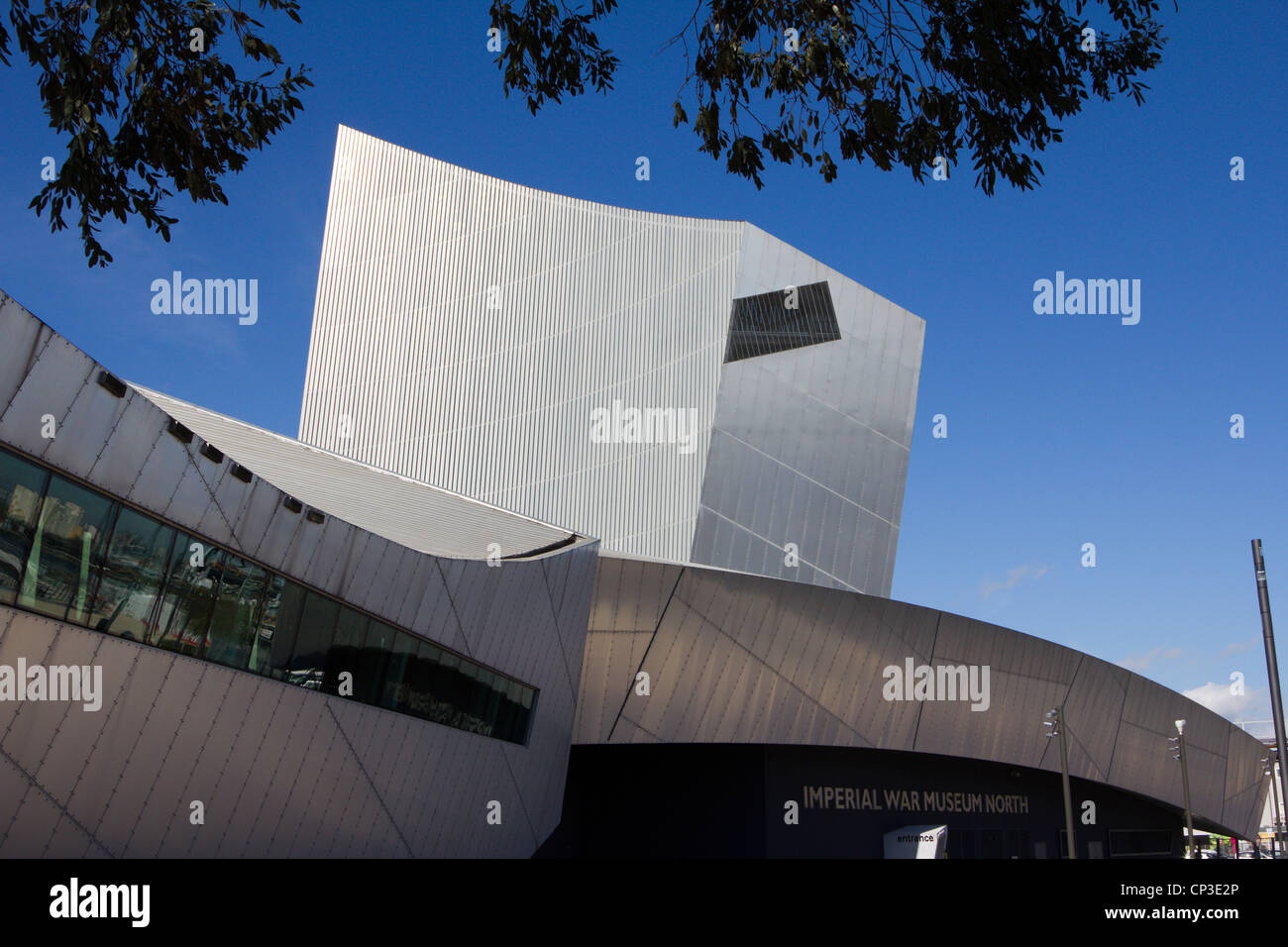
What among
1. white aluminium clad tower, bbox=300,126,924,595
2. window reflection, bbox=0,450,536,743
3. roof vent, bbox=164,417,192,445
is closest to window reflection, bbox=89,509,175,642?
window reflection, bbox=0,450,536,743

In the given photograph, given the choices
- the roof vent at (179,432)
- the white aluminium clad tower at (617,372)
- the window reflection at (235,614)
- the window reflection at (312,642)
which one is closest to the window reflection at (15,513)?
the roof vent at (179,432)

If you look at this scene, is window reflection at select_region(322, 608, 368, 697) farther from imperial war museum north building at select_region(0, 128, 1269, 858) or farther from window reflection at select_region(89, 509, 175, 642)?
window reflection at select_region(89, 509, 175, 642)

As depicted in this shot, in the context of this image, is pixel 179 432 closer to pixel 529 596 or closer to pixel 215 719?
pixel 215 719

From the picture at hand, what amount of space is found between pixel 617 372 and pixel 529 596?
62.1 ft

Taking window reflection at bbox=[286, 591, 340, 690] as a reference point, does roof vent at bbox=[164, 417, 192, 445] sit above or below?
above

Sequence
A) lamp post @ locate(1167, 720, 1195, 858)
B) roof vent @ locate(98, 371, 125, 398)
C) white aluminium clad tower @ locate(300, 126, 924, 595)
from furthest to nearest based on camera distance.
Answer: white aluminium clad tower @ locate(300, 126, 924, 595), lamp post @ locate(1167, 720, 1195, 858), roof vent @ locate(98, 371, 125, 398)

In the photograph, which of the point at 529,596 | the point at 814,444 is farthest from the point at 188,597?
the point at 814,444

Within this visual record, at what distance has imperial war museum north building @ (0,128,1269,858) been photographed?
8695 millimetres

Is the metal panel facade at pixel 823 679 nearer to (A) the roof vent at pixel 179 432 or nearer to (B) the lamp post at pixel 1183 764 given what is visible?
(B) the lamp post at pixel 1183 764

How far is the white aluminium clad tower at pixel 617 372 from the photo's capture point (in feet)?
110

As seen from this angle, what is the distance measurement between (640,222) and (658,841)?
65.6 feet

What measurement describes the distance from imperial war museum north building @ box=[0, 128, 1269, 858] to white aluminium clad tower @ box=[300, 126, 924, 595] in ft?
0.39

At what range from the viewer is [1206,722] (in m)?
38.0
